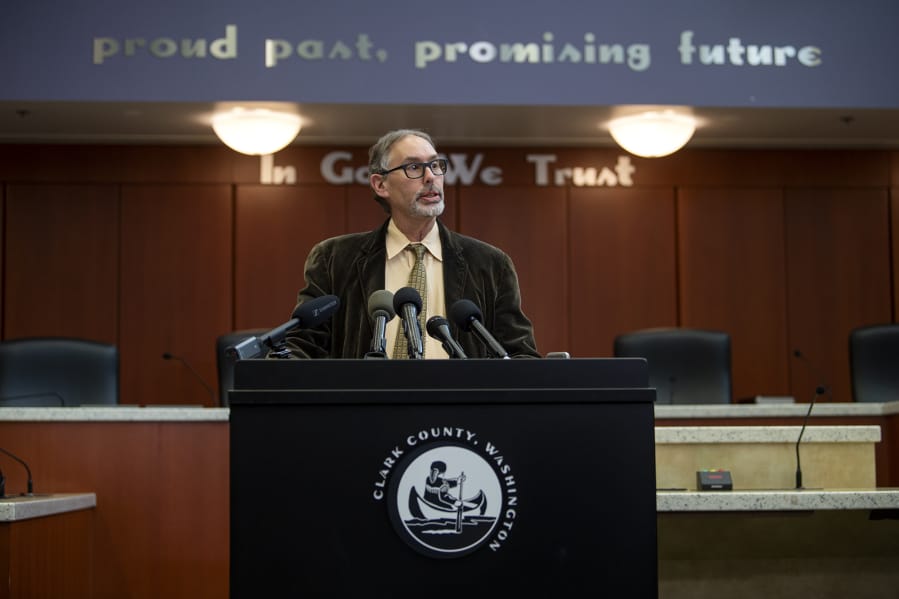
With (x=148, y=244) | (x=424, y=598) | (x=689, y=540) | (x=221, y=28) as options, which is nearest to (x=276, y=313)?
(x=148, y=244)

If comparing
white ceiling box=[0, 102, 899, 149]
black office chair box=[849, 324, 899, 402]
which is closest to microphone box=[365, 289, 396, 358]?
black office chair box=[849, 324, 899, 402]

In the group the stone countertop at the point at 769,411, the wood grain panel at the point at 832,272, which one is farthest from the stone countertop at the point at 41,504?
the wood grain panel at the point at 832,272

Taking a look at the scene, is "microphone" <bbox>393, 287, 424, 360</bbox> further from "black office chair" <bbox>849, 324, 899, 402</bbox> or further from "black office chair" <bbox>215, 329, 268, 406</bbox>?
"black office chair" <bbox>849, 324, 899, 402</bbox>

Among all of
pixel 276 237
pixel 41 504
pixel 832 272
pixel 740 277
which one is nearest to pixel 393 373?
pixel 41 504

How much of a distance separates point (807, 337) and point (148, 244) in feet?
14.7

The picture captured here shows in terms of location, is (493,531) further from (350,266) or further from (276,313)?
(276,313)

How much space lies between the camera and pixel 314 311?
6.68ft

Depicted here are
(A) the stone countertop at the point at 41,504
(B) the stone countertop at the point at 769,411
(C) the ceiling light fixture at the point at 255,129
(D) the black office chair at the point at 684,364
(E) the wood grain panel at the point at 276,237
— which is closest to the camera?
(A) the stone countertop at the point at 41,504

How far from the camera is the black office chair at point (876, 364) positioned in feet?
18.9

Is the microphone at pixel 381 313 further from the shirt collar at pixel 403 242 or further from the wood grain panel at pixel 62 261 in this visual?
the wood grain panel at pixel 62 261

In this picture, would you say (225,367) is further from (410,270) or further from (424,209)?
(424,209)

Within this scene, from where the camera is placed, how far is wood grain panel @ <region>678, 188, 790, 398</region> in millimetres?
7840

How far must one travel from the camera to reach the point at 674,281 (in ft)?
25.8

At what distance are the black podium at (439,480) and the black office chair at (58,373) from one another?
3.96 metres
